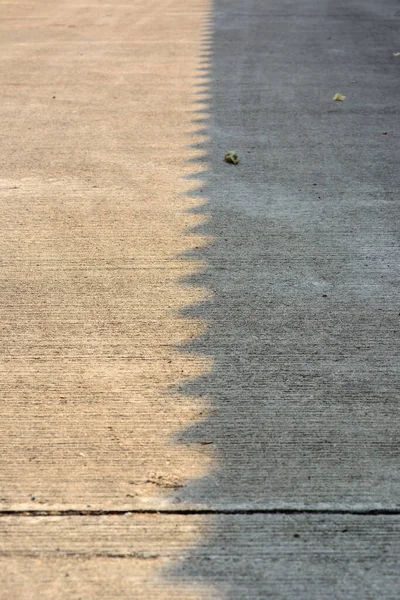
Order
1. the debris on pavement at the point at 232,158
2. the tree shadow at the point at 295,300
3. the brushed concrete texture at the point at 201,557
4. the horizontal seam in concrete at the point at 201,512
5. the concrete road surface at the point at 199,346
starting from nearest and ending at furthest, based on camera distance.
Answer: the brushed concrete texture at the point at 201,557 < the concrete road surface at the point at 199,346 < the horizontal seam in concrete at the point at 201,512 < the tree shadow at the point at 295,300 < the debris on pavement at the point at 232,158

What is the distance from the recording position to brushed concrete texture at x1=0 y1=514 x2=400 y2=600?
2854 millimetres

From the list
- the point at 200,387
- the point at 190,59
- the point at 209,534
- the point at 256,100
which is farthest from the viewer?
the point at 190,59

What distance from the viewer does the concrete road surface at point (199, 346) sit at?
120 inches

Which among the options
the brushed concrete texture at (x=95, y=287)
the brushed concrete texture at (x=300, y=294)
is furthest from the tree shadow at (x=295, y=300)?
the brushed concrete texture at (x=95, y=287)

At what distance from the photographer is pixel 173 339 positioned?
4.44m

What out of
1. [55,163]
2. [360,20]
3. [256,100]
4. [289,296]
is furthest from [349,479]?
[360,20]

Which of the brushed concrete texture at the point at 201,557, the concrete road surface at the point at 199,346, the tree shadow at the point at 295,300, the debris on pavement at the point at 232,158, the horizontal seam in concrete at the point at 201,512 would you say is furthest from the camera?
the debris on pavement at the point at 232,158

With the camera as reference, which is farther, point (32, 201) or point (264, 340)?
point (32, 201)

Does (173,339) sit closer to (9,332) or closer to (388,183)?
(9,332)

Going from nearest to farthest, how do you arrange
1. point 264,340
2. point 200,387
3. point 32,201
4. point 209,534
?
1. point 209,534
2. point 200,387
3. point 264,340
4. point 32,201

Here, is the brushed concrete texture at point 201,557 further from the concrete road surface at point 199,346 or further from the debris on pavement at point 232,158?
the debris on pavement at point 232,158

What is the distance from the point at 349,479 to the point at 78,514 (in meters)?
1.07

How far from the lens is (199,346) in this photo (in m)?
4.37

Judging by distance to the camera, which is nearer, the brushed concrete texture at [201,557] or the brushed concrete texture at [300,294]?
the brushed concrete texture at [201,557]
